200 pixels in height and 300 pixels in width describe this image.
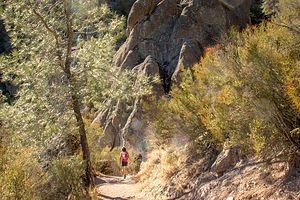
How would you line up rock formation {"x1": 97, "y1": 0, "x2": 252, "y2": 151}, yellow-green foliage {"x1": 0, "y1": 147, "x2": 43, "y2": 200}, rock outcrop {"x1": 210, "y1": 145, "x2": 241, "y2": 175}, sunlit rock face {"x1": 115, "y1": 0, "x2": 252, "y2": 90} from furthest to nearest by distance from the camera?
sunlit rock face {"x1": 115, "y1": 0, "x2": 252, "y2": 90}, rock formation {"x1": 97, "y1": 0, "x2": 252, "y2": 151}, rock outcrop {"x1": 210, "y1": 145, "x2": 241, "y2": 175}, yellow-green foliage {"x1": 0, "y1": 147, "x2": 43, "y2": 200}

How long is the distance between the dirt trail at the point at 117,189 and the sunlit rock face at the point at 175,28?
6581 millimetres

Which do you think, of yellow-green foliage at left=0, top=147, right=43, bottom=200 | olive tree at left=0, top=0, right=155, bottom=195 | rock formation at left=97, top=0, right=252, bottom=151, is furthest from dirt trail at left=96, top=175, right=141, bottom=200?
rock formation at left=97, top=0, right=252, bottom=151

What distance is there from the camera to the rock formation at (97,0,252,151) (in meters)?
16.2

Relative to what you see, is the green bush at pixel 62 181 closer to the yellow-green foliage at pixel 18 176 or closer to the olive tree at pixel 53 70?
the yellow-green foliage at pixel 18 176

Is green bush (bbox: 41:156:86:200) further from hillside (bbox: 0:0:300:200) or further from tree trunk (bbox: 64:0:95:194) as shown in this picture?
tree trunk (bbox: 64:0:95:194)

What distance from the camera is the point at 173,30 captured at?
17844mm

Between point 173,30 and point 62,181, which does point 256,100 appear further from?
point 173,30

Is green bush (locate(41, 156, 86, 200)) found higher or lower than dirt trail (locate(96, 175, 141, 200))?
higher

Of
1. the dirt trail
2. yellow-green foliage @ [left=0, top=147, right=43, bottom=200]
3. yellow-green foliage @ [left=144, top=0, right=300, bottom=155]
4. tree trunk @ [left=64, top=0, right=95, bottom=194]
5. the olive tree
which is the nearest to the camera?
yellow-green foliage @ [left=144, top=0, right=300, bottom=155]

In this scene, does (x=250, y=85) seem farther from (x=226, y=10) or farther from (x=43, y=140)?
(x=226, y=10)

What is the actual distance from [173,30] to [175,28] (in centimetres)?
19

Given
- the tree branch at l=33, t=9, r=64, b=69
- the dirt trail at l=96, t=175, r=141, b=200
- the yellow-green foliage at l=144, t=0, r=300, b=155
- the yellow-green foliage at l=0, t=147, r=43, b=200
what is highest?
the tree branch at l=33, t=9, r=64, b=69

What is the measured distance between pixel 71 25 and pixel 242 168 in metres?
6.64

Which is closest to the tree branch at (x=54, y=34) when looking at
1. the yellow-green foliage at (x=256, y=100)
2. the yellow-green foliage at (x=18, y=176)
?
the yellow-green foliage at (x=18, y=176)
